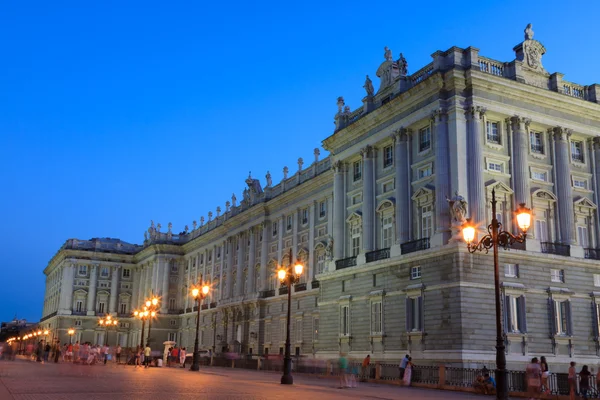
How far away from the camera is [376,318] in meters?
40.6

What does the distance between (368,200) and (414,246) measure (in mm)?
6324

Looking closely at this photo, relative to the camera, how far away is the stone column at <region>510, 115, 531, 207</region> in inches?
1497

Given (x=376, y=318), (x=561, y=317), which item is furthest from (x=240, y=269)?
(x=561, y=317)

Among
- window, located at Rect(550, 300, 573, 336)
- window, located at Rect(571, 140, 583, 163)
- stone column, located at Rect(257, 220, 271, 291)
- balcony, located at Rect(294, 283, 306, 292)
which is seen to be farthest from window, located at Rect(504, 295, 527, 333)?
stone column, located at Rect(257, 220, 271, 291)

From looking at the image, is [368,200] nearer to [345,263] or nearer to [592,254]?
[345,263]

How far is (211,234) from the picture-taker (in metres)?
87.6

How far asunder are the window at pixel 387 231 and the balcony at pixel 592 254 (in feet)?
37.6

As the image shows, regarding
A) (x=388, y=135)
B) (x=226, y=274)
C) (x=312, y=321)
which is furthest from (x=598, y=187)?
(x=226, y=274)

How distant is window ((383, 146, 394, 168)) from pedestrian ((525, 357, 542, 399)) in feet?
65.3

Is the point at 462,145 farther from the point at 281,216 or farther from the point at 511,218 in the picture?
the point at 281,216

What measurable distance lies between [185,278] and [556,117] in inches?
2720

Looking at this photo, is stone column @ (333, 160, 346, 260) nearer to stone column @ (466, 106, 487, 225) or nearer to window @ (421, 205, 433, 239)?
window @ (421, 205, 433, 239)

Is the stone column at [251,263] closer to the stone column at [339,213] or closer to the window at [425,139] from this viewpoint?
the stone column at [339,213]

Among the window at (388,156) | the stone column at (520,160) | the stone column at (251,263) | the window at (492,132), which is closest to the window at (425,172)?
the window at (388,156)
